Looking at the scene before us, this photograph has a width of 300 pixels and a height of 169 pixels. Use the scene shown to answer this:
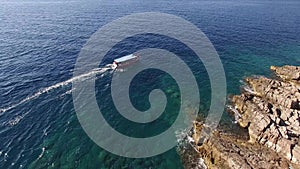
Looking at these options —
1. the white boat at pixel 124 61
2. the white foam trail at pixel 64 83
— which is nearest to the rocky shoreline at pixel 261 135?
the white boat at pixel 124 61

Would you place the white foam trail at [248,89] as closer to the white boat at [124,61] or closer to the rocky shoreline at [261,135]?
the rocky shoreline at [261,135]

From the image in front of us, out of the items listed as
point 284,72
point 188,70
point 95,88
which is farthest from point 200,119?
point 284,72

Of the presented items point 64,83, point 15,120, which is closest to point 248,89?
point 64,83

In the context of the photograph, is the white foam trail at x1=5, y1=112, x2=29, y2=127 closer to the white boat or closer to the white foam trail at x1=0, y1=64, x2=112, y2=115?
the white foam trail at x1=0, y1=64, x2=112, y2=115

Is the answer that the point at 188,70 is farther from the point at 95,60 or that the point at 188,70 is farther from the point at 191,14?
the point at 191,14

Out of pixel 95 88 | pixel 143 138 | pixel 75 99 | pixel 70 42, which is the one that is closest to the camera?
pixel 143 138

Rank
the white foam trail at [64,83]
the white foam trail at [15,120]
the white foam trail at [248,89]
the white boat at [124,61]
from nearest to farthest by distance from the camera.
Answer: the white foam trail at [15,120] < the white foam trail at [64,83] < the white foam trail at [248,89] < the white boat at [124,61]

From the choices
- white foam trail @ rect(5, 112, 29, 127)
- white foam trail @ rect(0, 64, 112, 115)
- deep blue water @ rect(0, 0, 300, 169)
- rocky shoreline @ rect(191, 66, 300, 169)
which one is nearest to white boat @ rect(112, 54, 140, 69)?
white foam trail @ rect(0, 64, 112, 115)
